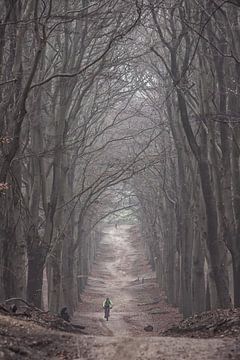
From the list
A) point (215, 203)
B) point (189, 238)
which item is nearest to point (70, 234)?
point (189, 238)

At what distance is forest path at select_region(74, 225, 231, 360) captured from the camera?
6617 millimetres

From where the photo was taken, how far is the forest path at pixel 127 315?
6.62 metres

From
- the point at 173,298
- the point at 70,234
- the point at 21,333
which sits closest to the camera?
the point at 21,333

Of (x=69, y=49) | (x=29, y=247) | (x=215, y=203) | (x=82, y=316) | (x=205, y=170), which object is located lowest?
→ (x=82, y=316)

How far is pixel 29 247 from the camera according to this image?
12.6 m

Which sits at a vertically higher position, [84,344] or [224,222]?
[224,222]

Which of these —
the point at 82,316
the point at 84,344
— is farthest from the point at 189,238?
the point at 84,344

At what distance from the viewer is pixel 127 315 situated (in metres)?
25.5

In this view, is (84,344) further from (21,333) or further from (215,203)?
(215,203)

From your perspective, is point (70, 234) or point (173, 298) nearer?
point (70, 234)

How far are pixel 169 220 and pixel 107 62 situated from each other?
13.4m

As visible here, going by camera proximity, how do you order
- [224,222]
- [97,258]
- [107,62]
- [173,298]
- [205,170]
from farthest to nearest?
[97,258]
[173,298]
[107,62]
[205,170]
[224,222]

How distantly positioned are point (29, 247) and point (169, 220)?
1479 cm

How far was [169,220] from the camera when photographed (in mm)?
26656
